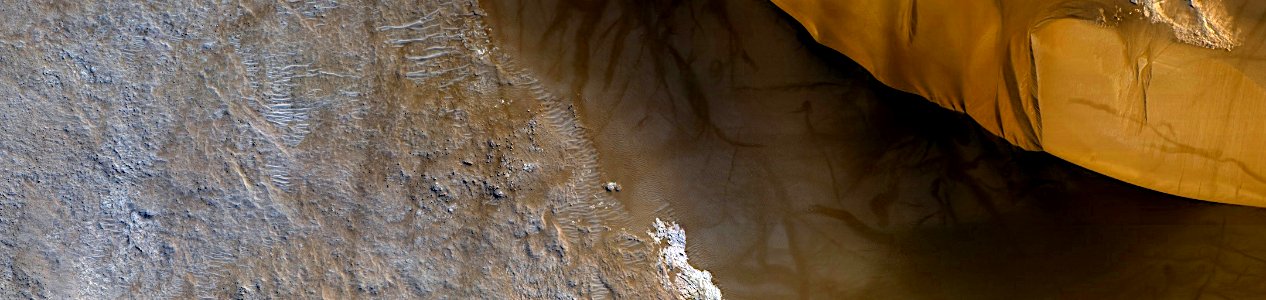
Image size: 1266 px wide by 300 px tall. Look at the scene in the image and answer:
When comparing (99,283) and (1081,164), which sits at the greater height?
(1081,164)

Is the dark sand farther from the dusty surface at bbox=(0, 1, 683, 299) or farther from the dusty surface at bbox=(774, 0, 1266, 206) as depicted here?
the dusty surface at bbox=(0, 1, 683, 299)

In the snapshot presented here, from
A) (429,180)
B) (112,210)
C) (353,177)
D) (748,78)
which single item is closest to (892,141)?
(748,78)

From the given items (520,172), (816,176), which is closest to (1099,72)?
(816,176)

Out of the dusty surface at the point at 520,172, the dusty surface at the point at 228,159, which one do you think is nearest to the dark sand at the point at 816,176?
the dusty surface at the point at 520,172

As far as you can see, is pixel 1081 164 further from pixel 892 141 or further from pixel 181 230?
pixel 181 230

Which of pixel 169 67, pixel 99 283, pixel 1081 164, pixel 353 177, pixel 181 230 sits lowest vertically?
pixel 99 283

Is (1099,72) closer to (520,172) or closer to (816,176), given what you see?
(816,176)
